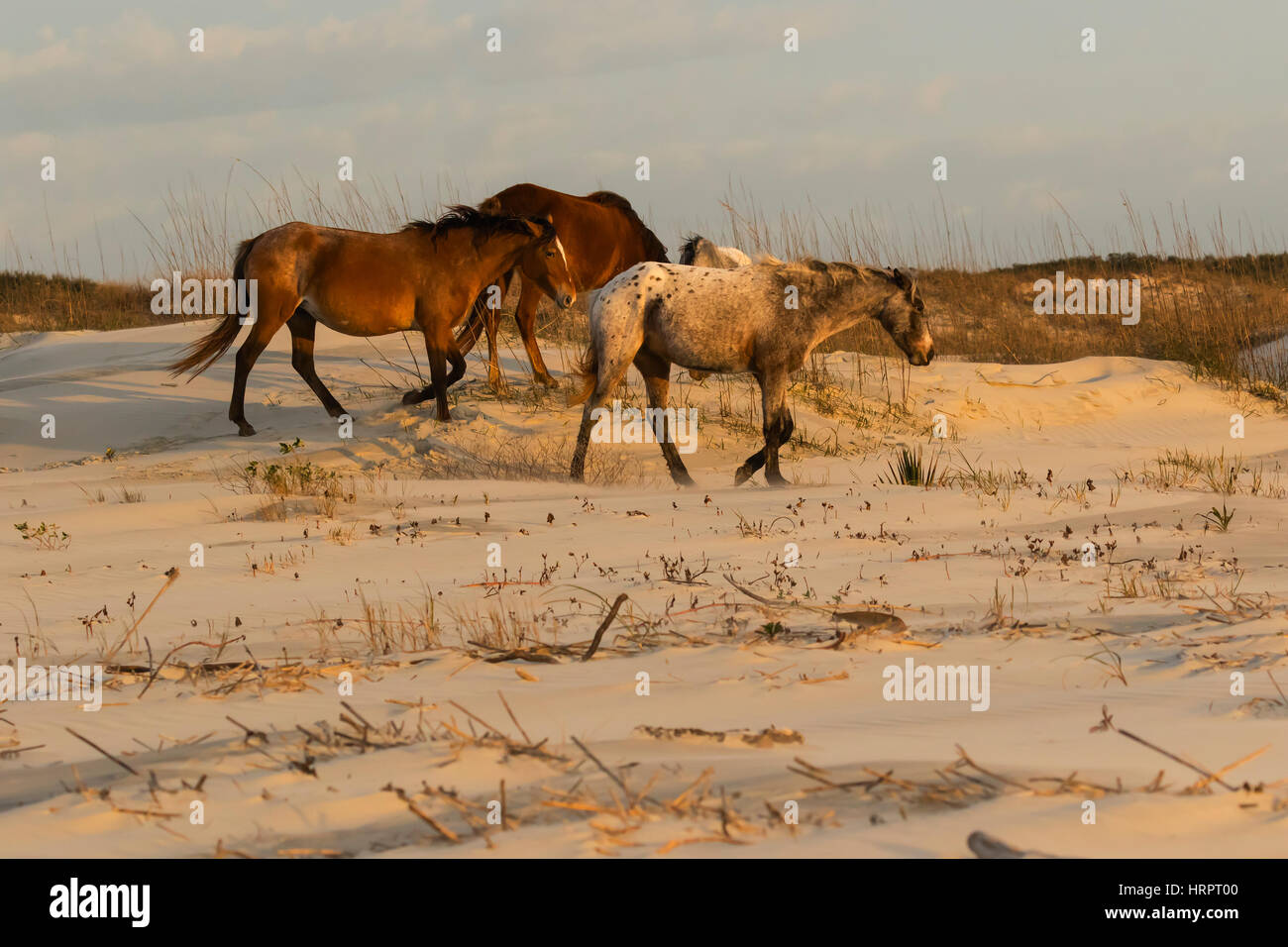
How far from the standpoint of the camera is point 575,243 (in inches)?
470

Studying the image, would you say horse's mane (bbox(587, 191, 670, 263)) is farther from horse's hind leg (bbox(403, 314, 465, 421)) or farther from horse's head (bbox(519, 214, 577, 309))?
horse's hind leg (bbox(403, 314, 465, 421))

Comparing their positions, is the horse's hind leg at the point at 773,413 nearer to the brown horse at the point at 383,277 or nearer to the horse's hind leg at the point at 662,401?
the horse's hind leg at the point at 662,401

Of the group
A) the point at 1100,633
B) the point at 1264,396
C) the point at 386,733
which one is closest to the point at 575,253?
the point at 1264,396

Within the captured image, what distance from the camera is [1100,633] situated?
412 centimetres

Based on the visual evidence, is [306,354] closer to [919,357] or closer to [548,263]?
Answer: [548,263]

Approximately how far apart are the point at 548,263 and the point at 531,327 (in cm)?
101

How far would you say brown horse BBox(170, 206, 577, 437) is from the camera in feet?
33.9

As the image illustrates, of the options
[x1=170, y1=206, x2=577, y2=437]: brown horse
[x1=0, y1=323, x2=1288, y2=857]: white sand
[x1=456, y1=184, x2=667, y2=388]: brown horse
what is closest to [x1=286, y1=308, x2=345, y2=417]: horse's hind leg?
[x1=170, y1=206, x2=577, y2=437]: brown horse

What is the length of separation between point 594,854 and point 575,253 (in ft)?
33.1

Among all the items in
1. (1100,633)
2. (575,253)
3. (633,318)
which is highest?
(575,253)

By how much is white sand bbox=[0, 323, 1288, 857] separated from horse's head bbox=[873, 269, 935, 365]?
1.06 meters

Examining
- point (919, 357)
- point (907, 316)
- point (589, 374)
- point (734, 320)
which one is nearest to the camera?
point (734, 320)

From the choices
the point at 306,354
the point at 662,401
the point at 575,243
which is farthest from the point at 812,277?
the point at 306,354

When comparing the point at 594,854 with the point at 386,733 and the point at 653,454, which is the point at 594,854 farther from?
the point at 653,454
